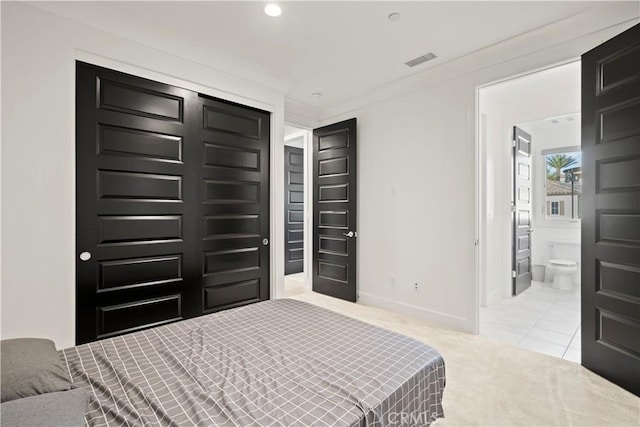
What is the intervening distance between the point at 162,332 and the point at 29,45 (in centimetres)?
221

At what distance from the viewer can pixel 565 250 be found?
17.0ft

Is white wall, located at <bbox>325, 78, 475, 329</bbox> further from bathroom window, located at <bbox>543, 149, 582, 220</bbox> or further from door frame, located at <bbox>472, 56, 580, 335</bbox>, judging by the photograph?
bathroom window, located at <bbox>543, 149, 582, 220</bbox>

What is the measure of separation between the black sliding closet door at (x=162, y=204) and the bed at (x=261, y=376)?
3.31ft

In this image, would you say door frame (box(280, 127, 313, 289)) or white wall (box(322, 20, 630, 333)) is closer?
white wall (box(322, 20, 630, 333))

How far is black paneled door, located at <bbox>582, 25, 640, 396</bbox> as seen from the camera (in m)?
2.04

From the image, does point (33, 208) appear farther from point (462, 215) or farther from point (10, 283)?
point (462, 215)

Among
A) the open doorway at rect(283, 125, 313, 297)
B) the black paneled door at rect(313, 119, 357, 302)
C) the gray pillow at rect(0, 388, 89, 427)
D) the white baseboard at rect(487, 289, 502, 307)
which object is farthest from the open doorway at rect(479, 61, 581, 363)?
the gray pillow at rect(0, 388, 89, 427)

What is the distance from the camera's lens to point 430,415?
4.65ft

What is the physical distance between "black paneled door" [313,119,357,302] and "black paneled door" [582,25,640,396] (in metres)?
2.43

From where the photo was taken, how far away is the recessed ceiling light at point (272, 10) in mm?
2260

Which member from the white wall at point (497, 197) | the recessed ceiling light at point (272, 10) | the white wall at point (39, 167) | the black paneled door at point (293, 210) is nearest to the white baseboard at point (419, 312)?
the white wall at point (497, 197)

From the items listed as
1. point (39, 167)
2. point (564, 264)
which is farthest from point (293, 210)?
point (564, 264)

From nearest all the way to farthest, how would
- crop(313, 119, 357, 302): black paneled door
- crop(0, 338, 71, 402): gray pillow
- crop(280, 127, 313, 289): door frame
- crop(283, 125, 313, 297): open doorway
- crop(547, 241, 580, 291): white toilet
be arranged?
crop(0, 338, 71, 402): gray pillow → crop(313, 119, 357, 302): black paneled door → crop(547, 241, 580, 291): white toilet → crop(280, 127, 313, 289): door frame → crop(283, 125, 313, 297): open doorway

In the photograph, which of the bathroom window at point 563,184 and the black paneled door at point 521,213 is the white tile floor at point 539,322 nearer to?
the black paneled door at point 521,213
